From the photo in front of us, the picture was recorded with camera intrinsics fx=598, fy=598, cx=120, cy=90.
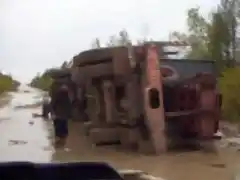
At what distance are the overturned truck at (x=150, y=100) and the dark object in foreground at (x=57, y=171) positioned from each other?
7.54m

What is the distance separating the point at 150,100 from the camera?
10750 millimetres

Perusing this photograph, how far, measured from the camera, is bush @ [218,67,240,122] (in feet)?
58.4

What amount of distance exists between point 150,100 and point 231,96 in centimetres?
773

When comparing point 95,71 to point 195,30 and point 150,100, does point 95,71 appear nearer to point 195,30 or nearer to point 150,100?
point 150,100

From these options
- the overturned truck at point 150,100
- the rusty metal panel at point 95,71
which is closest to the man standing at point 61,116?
the rusty metal panel at point 95,71

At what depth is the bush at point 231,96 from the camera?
701 inches

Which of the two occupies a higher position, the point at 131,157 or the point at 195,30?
the point at 195,30

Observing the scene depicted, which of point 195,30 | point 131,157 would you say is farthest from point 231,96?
point 195,30

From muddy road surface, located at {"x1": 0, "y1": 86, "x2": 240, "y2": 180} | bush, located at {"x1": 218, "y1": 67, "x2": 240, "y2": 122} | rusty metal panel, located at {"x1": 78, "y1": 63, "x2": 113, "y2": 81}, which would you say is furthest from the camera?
bush, located at {"x1": 218, "y1": 67, "x2": 240, "y2": 122}

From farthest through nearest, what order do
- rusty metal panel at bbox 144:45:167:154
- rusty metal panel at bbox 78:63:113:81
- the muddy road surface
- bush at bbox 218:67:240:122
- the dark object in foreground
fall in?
bush at bbox 218:67:240:122 < rusty metal panel at bbox 78:63:113:81 < rusty metal panel at bbox 144:45:167:154 < the muddy road surface < the dark object in foreground

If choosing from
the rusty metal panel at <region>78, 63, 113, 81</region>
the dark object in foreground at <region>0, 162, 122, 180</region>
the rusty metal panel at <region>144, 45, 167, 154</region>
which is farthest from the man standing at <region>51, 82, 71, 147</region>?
the dark object in foreground at <region>0, 162, 122, 180</region>

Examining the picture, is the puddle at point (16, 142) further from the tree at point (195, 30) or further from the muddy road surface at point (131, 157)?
the tree at point (195, 30)

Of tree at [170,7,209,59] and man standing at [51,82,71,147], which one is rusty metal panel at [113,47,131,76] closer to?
A: man standing at [51,82,71,147]

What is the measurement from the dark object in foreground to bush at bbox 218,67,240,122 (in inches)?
589
